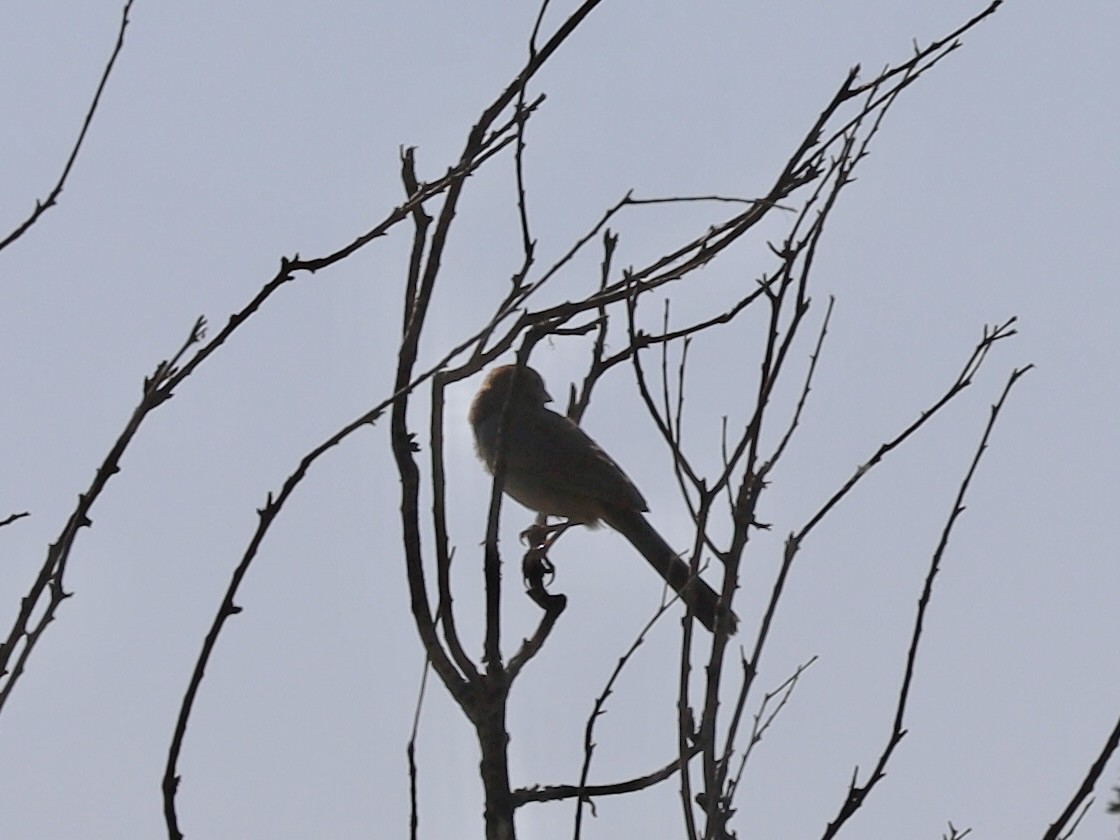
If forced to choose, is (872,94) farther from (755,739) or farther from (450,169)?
(755,739)

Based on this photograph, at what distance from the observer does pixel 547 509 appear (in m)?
6.16

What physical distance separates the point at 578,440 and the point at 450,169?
4.14 meters

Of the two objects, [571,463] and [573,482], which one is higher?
[571,463]

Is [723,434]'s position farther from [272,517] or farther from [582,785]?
[272,517]

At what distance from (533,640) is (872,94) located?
3.89ft

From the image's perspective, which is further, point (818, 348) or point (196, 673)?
point (818, 348)

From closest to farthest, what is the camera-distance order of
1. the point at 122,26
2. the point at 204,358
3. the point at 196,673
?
1. the point at 196,673
2. the point at 204,358
3. the point at 122,26

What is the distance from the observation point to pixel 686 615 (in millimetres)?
2520

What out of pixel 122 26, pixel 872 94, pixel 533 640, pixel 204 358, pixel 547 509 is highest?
pixel 547 509

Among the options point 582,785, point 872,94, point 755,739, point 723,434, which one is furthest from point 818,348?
point 582,785

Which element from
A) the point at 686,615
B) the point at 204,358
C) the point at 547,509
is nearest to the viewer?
the point at 204,358

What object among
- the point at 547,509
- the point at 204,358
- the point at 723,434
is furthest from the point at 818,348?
the point at 547,509

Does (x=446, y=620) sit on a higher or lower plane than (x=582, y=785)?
higher

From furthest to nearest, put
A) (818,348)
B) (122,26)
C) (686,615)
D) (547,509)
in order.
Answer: (547,509) → (818,348) → (686,615) → (122,26)
